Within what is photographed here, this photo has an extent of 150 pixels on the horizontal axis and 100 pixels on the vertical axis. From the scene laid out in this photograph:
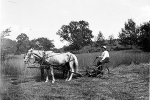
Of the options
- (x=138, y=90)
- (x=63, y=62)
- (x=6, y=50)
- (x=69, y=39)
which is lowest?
(x=138, y=90)

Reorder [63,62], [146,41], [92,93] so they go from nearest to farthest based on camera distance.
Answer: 1. [92,93]
2. [63,62]
3. [146,41]

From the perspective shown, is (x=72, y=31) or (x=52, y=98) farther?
(x=72, y=31)

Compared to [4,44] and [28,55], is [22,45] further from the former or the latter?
[28,55]

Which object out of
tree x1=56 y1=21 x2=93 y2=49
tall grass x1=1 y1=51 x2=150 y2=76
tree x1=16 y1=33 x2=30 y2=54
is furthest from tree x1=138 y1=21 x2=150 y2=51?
tree x1=56 y1=21 x2=93 y2=49

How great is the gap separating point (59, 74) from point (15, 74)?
121 inches

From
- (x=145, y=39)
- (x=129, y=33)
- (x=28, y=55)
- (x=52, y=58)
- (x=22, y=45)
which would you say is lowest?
(x=52, y=58)

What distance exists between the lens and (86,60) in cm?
1580

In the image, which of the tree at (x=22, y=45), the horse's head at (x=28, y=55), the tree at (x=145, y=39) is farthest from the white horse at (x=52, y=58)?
the tree at (x=145, y=39)

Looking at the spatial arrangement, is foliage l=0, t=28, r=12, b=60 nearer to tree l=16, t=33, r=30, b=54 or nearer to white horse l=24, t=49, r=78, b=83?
white horse l=24, t=49, r=78, b=83

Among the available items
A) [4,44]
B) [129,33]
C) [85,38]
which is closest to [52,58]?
[4,44]

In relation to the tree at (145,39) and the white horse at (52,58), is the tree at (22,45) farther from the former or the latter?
the tree at (145,39)

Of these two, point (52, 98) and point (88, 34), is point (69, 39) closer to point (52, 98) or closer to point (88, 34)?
point (88, 34)

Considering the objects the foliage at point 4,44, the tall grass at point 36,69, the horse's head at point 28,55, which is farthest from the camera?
the tall grass at point 36,69

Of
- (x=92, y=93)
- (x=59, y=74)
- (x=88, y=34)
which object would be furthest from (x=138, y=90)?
(x=88, y=34)
